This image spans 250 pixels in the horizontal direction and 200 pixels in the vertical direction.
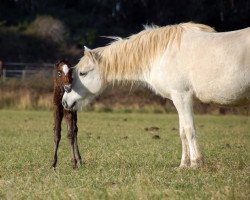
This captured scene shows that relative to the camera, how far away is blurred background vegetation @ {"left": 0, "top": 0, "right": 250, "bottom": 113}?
174 ft

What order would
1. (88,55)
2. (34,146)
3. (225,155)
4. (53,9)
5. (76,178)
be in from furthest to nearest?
(53,9) < (34,146) < (225,155) < (88,55) < (76,178)

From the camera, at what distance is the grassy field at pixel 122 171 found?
7215 mm

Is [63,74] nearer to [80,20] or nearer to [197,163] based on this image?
[197,163]

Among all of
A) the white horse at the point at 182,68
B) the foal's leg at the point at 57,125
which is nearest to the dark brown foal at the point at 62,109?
the foal's leg at the point at 57,125

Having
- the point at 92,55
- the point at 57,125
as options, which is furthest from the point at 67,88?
the point at 92,55

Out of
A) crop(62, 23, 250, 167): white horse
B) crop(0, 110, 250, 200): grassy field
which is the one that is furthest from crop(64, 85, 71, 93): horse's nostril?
crop(0, 110, 250, 200): grassy field

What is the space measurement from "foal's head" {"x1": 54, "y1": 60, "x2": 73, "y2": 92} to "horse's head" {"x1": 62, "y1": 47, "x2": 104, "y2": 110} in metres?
0.53

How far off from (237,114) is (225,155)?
21.2 meters

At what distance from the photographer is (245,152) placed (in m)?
12.9

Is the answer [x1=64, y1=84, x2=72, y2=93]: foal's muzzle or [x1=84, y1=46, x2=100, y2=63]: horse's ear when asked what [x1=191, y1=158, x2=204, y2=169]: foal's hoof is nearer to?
[x1=64, y1=84, x2=72, y2=93]: foal's muzzle

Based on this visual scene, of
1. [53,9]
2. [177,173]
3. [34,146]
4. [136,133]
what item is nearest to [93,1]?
[53,9]

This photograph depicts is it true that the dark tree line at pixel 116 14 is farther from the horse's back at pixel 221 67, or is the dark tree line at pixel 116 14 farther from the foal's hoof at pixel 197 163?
the foal's hoof at pixel 197 163

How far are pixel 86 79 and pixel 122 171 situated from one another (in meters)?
2.53

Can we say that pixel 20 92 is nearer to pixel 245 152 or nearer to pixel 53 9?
pixel 245 152
